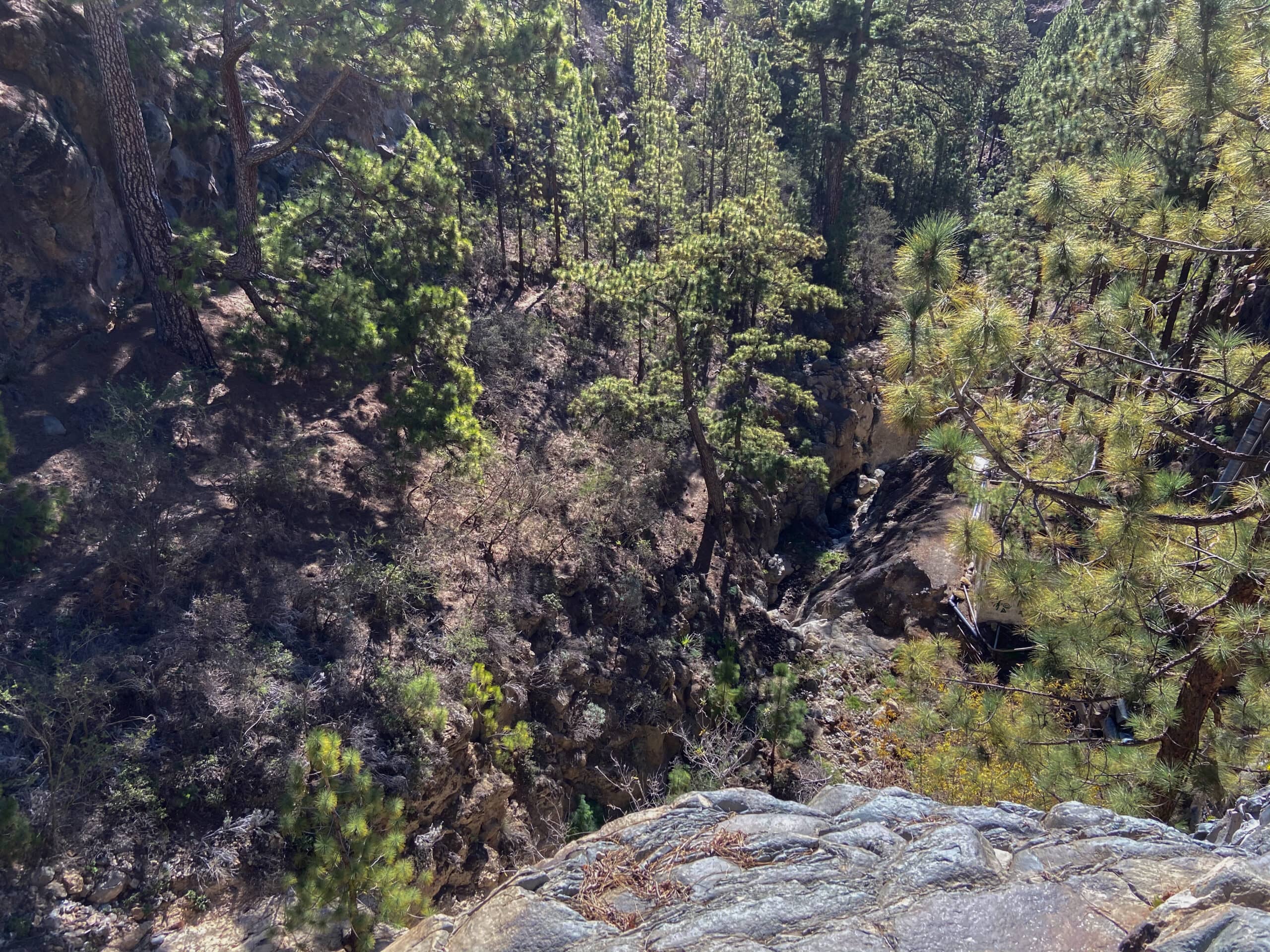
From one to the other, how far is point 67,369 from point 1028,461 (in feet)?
34.1

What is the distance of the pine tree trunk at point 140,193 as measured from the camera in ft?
28.0

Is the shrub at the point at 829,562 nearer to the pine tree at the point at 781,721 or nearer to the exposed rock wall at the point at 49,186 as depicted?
the pine tree at the point at 781,721

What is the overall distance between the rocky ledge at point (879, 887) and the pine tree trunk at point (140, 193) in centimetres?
825

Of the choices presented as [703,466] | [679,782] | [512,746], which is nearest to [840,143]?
[703,466]

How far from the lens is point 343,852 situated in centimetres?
541

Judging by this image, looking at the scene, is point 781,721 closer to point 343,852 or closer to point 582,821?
point 582,821

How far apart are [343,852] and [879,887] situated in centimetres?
392

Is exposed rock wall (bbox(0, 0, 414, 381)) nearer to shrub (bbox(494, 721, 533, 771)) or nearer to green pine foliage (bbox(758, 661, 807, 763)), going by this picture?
shrub (bbox(494, 721, 533, 771))

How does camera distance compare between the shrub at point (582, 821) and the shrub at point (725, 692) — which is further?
the shrub at point (725, 692)

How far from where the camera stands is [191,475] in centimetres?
851

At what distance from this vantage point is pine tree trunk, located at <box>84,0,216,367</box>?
853 cm

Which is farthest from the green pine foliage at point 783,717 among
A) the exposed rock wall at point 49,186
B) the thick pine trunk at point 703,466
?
the exposed rock wall at point 49,186

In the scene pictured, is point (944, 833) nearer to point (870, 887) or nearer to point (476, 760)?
point (870, 887)

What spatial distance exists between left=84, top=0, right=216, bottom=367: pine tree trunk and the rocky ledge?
8.25 m
